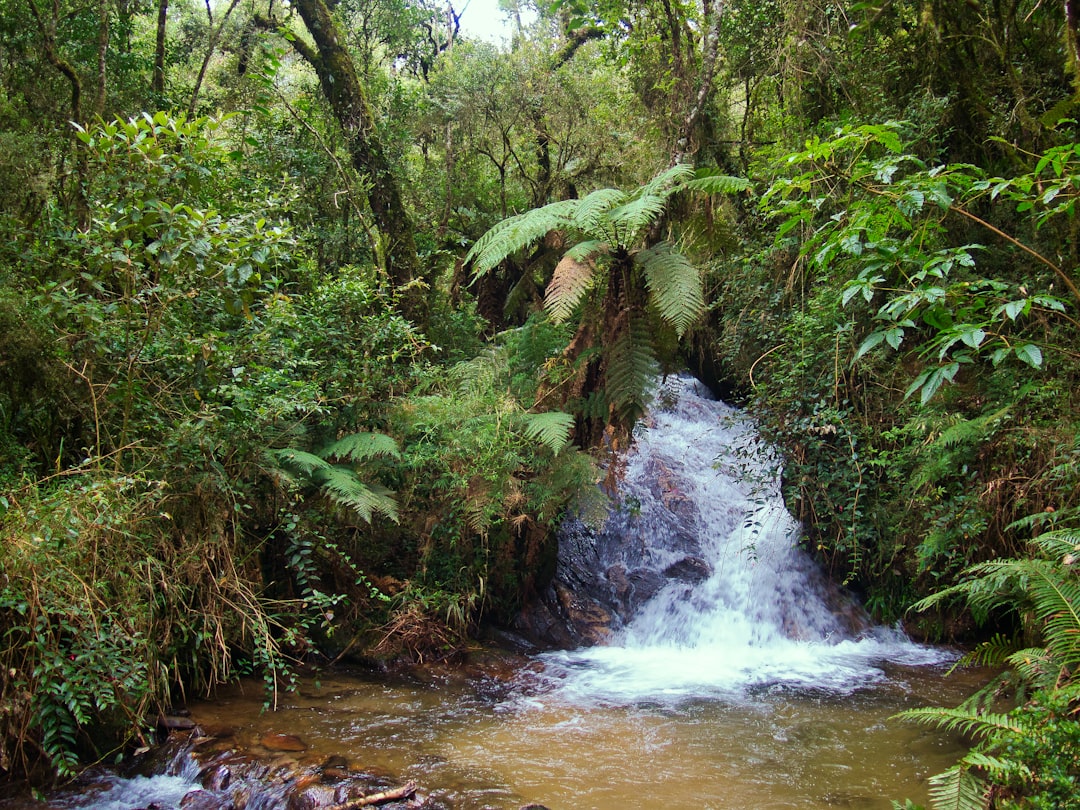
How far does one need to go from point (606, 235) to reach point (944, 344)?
2971mm

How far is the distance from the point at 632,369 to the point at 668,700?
2597mm

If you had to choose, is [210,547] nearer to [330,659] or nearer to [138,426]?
[138,426]

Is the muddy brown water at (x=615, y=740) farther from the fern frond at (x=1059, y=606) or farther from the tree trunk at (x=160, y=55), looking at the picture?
the tree trunk at (x=160, y=55)

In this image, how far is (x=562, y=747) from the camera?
4.61 m

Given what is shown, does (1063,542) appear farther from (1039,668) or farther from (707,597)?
(707,597)

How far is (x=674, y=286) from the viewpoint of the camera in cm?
533

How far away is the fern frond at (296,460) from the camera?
540 cm

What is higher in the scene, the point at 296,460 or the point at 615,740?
the point at 296,460

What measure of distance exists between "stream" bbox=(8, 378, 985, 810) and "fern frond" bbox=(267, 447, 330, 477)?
5.24 ft

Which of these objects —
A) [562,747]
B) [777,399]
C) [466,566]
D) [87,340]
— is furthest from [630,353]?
[87,340]

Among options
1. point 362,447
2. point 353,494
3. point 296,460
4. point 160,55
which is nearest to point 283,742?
point 353,494

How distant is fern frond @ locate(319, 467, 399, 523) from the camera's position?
547 centimetres

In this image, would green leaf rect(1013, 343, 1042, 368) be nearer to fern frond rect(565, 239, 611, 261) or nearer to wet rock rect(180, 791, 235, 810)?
fern frond rect(565, 239, 611, 261)

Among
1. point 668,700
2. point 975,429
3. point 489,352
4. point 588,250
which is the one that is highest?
point 588,250
